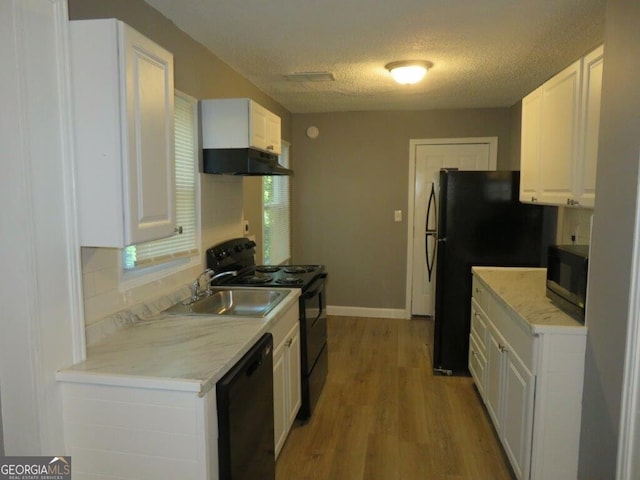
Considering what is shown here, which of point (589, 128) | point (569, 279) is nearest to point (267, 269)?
point (569, 279)

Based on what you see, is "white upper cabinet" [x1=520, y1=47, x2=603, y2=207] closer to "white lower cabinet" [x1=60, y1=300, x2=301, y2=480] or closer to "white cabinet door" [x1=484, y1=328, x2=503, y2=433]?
"white cabinet door" [x1=484, y1=328, x2=503, y2=433]

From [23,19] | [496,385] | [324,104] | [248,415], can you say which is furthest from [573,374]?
[324,104]

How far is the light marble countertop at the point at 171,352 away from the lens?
57.4 inches

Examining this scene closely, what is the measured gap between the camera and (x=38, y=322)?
1431 millimetres

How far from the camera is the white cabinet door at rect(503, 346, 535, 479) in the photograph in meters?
2.05

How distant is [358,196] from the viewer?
5.04m

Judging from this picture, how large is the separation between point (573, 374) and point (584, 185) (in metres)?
0.87

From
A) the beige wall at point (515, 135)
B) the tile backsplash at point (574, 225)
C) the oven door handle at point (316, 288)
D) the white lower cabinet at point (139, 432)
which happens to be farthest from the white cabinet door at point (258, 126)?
the beige wall at point (515, 135)

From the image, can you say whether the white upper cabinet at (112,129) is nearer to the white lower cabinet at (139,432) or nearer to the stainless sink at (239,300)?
the white lower cabinet at (139,432)

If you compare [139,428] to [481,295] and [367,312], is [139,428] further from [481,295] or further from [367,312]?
[367,312]

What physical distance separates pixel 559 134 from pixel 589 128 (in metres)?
0.34

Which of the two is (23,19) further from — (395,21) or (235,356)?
(395,21)

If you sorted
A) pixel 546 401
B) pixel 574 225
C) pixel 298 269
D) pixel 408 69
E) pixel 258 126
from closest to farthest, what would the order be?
pixel 546 401, pixel 258 126, pixel 408 69, pixel 574 225, pixel 298 269

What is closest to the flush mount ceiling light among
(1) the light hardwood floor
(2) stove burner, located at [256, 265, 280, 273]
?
(2) stove burner, located at [256, 265, 280, 273]
